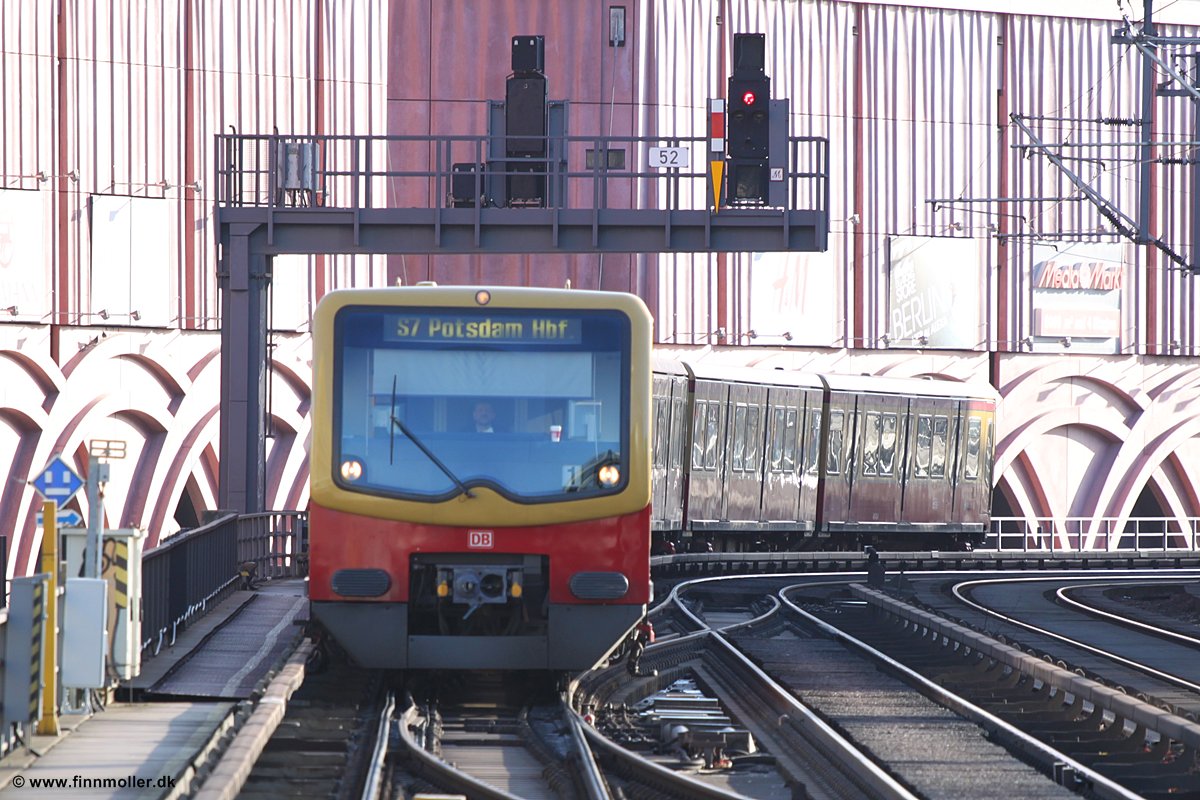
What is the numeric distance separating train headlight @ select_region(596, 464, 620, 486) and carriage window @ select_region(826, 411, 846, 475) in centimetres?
1917

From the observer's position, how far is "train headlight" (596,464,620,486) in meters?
12.2

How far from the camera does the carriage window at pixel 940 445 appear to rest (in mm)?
33406

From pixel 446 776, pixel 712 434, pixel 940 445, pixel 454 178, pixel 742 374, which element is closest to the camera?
pixel 446 776

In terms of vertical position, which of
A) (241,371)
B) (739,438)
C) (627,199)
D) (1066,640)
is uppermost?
(627,199)

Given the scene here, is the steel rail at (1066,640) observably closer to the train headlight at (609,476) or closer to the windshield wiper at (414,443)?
the train headlight at (609,476)

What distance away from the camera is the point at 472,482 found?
39.7 feet

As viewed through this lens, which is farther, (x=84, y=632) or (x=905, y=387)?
(x=905, y=387)

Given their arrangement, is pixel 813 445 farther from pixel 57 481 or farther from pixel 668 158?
pixel 57 481

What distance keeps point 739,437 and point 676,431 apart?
2.75 m

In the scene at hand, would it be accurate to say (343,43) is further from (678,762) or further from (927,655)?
(678,762)

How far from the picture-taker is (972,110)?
46.2 metres

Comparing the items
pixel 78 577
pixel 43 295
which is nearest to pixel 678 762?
pixel 78 577

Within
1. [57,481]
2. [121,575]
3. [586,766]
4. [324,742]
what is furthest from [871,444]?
[586,766]

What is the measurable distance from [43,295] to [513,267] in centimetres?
1091
